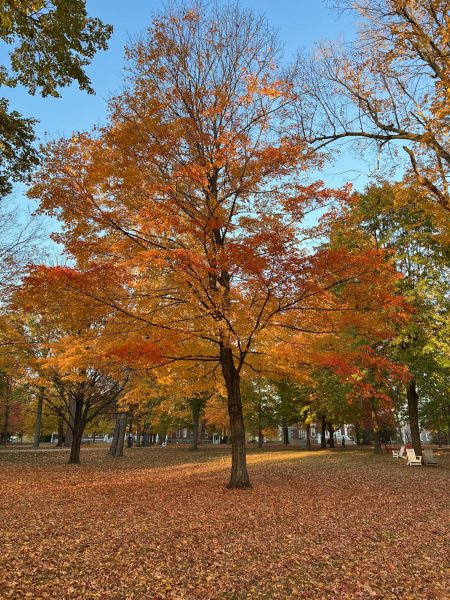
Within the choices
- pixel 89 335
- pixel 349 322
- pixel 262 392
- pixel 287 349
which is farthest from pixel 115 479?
pixel 262 392

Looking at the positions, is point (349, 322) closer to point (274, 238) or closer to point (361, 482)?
point (274, 238)

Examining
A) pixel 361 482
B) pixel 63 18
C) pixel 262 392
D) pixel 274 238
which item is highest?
pixel 63 18

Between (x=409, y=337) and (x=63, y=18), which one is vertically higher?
(x=63, y=18)

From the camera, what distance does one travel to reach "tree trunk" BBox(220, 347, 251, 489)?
11.5 meters

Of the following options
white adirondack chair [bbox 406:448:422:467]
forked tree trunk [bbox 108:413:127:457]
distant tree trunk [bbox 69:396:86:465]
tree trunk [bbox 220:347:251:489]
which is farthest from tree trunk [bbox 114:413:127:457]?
tree trunk [bbox 220:347:251:489]

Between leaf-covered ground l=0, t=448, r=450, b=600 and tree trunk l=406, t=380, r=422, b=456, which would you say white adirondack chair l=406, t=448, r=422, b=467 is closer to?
tree trunk l=406, t=380, r=422, b=456

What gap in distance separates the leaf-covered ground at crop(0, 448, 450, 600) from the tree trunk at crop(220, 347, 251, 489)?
1.71 ft

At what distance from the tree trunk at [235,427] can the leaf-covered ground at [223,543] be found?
0.52 m

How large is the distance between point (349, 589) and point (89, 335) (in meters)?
8.87

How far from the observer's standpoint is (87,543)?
6.27 m

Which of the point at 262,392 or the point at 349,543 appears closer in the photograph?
the point at 349,543

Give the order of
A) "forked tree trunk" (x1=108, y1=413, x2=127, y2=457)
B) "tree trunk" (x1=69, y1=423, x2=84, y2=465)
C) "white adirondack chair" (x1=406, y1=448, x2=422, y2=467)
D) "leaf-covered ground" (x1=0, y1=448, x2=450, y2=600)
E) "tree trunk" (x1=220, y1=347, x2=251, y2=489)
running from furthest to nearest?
"forked tree trunk" (x1=108, y1=413, x2=127, y2=457) < "tree trunk" (x1=69, y1=423, x2=84, y2=465) < "white adirondack chair" (x1=406, y1=448, x2=422, y2=467) < "tree trunk" (x1=220, y1=347, x2=251, y2=489) < "leaf-covered ground" (x1=0, y1=448, x2=450, y2=600)

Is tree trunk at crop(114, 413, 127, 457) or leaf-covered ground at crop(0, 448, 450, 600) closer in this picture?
leaf-covered ground at crop(0, 448, 450, 600)

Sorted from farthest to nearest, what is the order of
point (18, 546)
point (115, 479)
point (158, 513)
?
point (115, 479)
point (158, 513)
point (18, 546)
